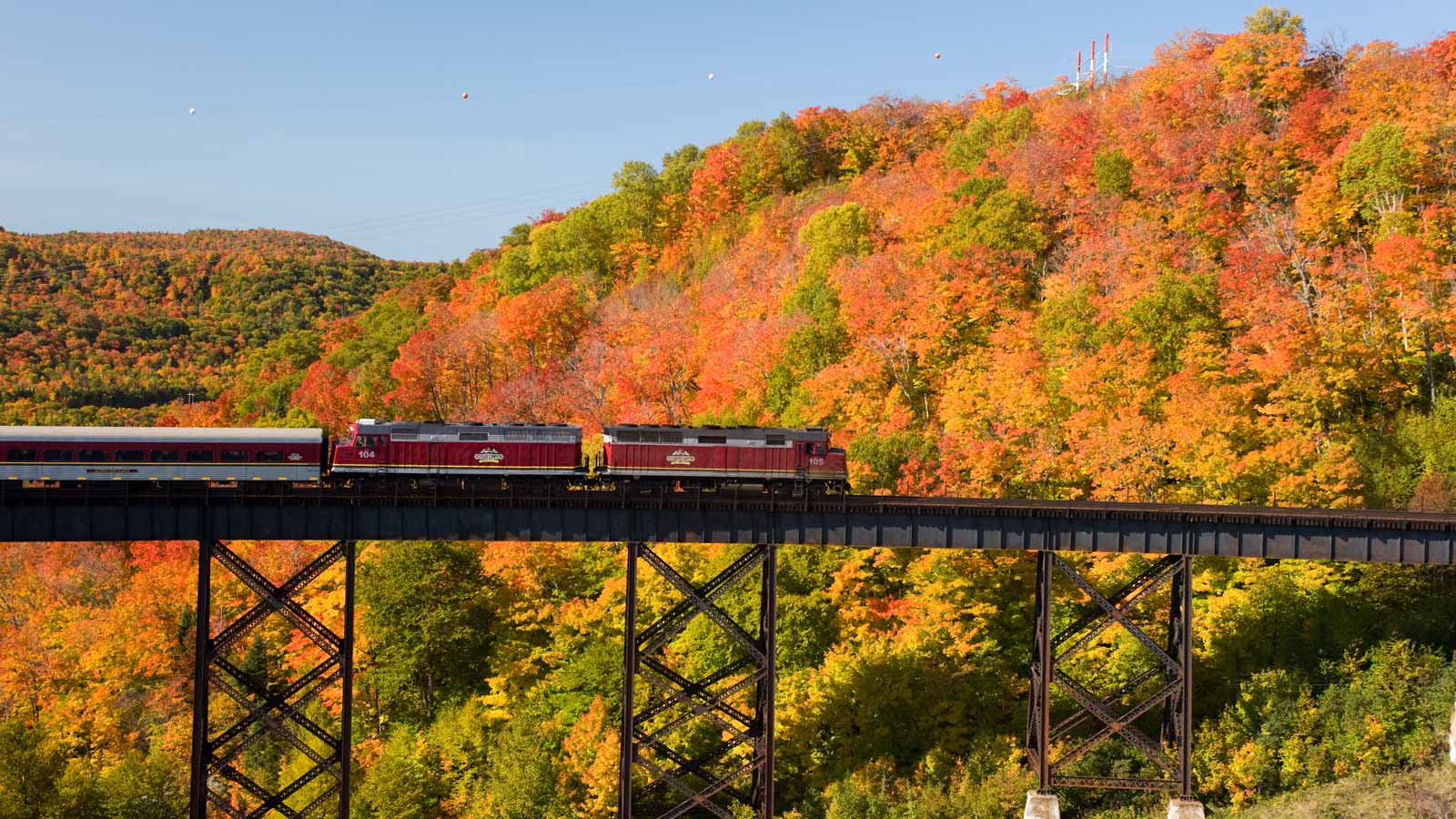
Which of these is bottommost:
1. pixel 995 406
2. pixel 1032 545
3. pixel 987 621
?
pixel 987 621

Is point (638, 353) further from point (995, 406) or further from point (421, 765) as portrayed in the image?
point (421, 765)

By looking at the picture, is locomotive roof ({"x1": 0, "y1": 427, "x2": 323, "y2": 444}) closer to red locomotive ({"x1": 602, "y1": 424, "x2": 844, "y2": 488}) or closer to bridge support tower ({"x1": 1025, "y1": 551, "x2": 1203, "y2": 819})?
red locomotive ({"x1": 602, "y1": 424, "x2": 844, "y2": 488})

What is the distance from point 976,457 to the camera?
48.0 metres

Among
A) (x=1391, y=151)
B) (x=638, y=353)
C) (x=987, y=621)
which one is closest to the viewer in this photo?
(x=987, y=621)

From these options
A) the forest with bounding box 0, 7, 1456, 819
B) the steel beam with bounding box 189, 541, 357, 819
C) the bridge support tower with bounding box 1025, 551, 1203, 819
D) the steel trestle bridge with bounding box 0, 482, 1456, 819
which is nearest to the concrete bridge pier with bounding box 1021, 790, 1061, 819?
the bridge support tower with bounding box 1025, 551, 1203, 819

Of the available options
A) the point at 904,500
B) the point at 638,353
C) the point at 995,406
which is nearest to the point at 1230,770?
the point at 904,500

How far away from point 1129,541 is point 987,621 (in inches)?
394

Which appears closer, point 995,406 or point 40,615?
point 995,406

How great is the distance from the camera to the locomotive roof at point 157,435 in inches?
1328

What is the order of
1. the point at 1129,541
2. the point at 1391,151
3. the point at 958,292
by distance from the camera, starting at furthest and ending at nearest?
the point at 958,292 → the point at 1391,151 → the point at 1129,541

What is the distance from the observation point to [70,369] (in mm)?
99312

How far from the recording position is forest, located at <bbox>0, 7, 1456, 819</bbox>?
40.5 metres

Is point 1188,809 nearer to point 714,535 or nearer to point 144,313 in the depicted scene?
point 714,535

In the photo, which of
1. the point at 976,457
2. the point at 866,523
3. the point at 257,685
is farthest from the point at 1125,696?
the point at 257,685
